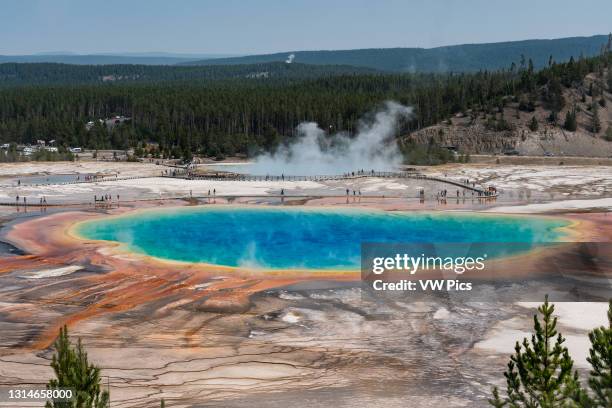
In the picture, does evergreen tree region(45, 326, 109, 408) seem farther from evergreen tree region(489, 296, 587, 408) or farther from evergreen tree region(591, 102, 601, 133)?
evergreen tree region(591, 102, 601, 133)

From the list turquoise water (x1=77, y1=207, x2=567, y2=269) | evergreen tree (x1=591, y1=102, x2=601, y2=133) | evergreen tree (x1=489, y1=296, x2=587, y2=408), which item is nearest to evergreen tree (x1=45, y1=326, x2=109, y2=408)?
evergreen tree (x1=489, y1=296, x2=587, y2=408)

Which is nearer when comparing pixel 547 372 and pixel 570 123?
pixel 547 372

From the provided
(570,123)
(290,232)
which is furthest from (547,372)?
(570,123)

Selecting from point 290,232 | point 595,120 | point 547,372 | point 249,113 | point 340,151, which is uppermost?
point 249,113

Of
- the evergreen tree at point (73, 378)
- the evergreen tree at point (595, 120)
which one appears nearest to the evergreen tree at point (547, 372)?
the evergreen tree at point (73, 378)

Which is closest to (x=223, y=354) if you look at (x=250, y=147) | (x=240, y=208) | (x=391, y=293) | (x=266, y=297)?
(x=266, y=297)

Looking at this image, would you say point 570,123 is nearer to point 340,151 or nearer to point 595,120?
point 595,120
